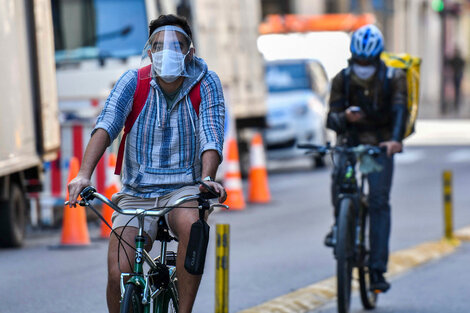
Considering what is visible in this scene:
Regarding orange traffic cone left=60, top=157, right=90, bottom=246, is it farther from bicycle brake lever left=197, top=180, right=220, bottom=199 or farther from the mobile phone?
bicycle brake lever left=197, top=180, right=220, bottom=199

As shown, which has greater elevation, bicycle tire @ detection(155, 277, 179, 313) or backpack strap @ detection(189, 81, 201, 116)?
backpack strap @ detection(189, 81, 201, 116)

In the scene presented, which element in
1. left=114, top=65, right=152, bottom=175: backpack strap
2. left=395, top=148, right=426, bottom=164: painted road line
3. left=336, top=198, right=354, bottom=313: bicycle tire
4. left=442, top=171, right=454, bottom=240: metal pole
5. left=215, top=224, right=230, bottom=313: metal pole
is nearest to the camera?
left=114, top=65, right=152, bottom=175: backpack strap

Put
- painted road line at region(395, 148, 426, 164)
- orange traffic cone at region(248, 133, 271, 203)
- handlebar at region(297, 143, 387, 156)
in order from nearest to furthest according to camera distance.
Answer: handlebar at region(297, 143, 387, 156) → orange traffic cone at region(248, 133, 271, 203) → painted road line at region(395, 148, 426, 164)

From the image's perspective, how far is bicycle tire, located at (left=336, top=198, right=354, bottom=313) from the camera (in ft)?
23.4

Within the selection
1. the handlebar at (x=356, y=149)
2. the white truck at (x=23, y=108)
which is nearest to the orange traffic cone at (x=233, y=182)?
the white truck at (x=23, y=108)

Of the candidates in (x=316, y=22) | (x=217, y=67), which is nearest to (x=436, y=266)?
(x=217, y=67)

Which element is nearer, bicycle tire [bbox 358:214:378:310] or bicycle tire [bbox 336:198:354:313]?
bicycle tire [bbox 336:198:354:313]

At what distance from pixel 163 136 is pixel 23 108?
6465mm

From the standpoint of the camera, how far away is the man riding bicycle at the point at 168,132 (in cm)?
500

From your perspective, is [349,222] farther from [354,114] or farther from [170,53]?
[170,53]

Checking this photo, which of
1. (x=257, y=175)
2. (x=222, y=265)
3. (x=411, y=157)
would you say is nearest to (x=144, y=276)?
(x=222, y=265)

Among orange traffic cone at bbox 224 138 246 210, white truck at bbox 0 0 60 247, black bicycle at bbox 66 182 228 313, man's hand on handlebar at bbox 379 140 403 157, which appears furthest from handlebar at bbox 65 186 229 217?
orange traffic cone at bbox 224 138 246 210

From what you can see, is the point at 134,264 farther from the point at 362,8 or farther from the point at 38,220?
the point at 362,8

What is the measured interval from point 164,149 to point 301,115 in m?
16.2
